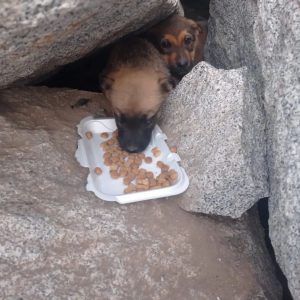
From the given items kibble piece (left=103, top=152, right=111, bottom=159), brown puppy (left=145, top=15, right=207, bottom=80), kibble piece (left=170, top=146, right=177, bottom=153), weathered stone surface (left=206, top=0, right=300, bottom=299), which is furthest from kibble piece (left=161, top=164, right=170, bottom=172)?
brown puppy (left=145, top=15, right=207, bottom=80)

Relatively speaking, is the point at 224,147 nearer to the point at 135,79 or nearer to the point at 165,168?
the point at 165,168

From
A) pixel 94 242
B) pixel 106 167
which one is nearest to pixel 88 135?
pixel 106 167

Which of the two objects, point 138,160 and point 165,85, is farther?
point 165,85

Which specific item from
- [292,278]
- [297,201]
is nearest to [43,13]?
[297,201]

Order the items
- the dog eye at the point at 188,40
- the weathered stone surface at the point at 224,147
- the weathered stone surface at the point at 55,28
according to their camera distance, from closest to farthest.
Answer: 1. the weathered stone surface at the point at 55,28
2. the weathered stone surface at the point at 224,147
3. the dog eye at the point at 188,40

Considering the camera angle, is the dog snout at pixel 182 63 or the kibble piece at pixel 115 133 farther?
the dog snout at pixel 182 63

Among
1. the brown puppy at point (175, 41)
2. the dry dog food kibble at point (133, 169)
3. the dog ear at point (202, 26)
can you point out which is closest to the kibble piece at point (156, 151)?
the dry dog food kibble at point (133, 169)

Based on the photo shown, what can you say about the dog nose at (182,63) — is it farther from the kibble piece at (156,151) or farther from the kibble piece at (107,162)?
the kibble piece at (107,162)

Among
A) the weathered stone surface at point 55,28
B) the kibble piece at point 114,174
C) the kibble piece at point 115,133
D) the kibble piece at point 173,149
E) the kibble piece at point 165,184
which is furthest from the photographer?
the kibble piece at point 115,133
